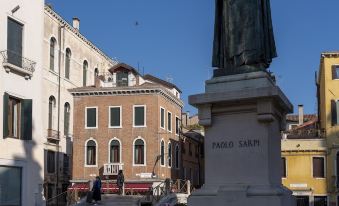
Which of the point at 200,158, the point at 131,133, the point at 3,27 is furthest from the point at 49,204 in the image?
the point at 200,158

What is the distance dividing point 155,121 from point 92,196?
18.0 metres

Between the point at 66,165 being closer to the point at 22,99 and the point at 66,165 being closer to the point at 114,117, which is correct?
the point at 114,117

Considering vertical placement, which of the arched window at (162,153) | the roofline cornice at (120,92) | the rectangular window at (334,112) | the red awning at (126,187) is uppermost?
the roofline cornice at (120,92)

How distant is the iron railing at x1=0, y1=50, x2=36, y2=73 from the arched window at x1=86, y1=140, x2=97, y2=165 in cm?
1908

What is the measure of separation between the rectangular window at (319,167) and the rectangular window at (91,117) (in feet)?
56.4

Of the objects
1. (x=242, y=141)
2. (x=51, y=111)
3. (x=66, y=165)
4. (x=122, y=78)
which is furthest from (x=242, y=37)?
(x=66, y=165)

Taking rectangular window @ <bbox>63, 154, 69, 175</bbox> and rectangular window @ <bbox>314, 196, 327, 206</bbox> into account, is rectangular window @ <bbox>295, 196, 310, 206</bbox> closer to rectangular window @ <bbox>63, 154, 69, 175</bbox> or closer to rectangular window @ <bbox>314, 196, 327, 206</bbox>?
rectangular window @ <bbox>314, 196, 327, 206</bbox>

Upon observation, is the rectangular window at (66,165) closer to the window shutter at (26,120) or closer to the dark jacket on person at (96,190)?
the dark jacket on person at (96,190)

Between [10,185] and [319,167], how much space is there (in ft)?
92.7

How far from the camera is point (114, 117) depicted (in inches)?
1874

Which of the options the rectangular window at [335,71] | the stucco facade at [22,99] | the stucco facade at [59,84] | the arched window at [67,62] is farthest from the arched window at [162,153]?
the stucco facade at [22,99]

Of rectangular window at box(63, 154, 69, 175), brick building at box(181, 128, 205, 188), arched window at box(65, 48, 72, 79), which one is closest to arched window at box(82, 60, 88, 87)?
arched window at box(65, 48, 72, 79)

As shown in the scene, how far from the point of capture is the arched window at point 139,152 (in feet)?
153

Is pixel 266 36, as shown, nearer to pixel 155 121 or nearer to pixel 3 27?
pixel 3 27
